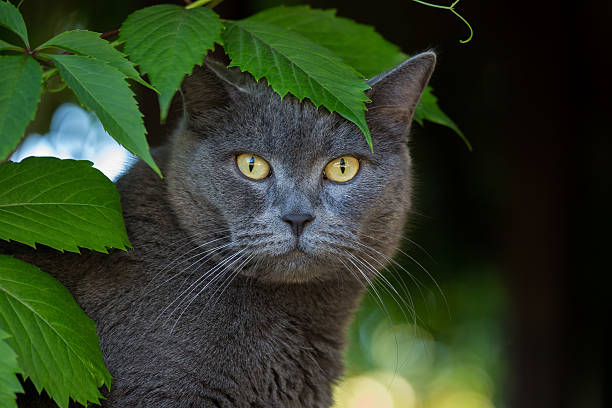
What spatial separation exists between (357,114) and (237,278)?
760 millimetres

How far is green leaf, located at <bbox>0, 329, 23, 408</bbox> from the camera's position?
43.8 inches

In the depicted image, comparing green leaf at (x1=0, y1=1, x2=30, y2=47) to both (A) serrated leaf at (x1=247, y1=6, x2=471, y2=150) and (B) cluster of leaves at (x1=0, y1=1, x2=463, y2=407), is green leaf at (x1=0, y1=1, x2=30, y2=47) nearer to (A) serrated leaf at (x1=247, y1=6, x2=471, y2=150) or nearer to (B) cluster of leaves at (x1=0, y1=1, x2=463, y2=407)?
(B) cluster of leaves at (x1=0, y1=1, x2=463, y2=407)

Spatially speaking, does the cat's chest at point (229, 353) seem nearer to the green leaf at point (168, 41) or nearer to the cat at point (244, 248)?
the cat at point (244, 248)

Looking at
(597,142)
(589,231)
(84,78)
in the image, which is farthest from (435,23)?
(84,78)

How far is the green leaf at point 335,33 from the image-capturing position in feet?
6.28

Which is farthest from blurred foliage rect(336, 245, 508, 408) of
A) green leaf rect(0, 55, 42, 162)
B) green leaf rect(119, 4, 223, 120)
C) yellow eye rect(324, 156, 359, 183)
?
green leaf rect(0, 55, 42, 162)

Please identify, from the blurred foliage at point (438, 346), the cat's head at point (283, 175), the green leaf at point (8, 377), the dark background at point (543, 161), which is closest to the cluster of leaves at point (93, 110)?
the green leaf at point (8, 377)

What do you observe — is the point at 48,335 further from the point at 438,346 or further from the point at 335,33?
the point at 438,346

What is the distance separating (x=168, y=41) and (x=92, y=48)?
16 cm

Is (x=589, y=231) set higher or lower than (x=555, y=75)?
lower

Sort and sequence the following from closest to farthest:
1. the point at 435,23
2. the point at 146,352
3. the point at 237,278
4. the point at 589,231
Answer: the point at 146,352 < the point at 237,278 < the point at 435,23 < the point at 589,231

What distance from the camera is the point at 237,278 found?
6.70 feet

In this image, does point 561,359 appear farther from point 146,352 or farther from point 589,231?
point 146,352

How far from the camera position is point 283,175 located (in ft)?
6.35
